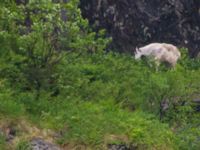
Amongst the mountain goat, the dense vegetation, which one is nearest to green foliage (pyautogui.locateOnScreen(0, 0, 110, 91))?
the dense vegetation

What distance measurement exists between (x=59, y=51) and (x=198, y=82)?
317cm

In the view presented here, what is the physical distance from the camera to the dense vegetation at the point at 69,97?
8.64 m

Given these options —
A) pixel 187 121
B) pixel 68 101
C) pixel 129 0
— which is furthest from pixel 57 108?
pixel 129 0

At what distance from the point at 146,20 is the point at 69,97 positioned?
24.5ft

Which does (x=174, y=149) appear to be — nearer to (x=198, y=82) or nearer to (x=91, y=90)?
(x=91, y=90)

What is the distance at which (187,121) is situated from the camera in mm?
10156

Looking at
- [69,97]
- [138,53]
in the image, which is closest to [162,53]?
[138,53]

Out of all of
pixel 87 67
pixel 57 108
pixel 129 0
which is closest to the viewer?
pixel 57 108

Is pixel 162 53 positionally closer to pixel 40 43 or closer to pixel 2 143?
pixel 40 43

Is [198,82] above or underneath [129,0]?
underneath

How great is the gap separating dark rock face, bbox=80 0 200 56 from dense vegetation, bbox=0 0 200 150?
532 centimetres

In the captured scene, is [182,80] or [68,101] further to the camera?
[182,80]

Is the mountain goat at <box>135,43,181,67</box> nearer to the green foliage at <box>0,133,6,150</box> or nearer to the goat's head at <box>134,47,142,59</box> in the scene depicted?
the goat's head at <box>134,47,142,59</box>

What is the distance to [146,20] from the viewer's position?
53.8 ft
